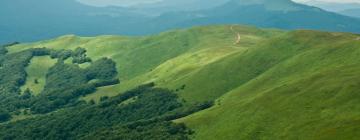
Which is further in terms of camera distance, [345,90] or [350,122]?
[345,90]

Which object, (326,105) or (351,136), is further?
(326,105)

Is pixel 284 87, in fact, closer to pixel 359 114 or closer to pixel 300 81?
pixel 300 81

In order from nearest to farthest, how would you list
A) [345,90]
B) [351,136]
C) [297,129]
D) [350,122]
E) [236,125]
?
[351,136] → [350,122] → [297,129] → [345,90] → [236,125]

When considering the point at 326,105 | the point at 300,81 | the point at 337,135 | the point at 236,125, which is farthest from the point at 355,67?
the point at 337,135

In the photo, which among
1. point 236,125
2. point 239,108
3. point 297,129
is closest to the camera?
point 297,129

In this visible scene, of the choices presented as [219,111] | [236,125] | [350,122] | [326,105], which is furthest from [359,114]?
[219,111]

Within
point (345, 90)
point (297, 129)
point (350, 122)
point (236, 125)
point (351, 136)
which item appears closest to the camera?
point (351, 136)

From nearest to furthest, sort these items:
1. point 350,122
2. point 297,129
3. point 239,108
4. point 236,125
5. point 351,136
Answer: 1. point 351,136
2. point 350,122
3. point 297,129
4. point 236,125
5. point 239,108

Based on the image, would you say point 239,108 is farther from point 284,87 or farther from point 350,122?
point 350,122

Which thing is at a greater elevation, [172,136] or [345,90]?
[345,90]
